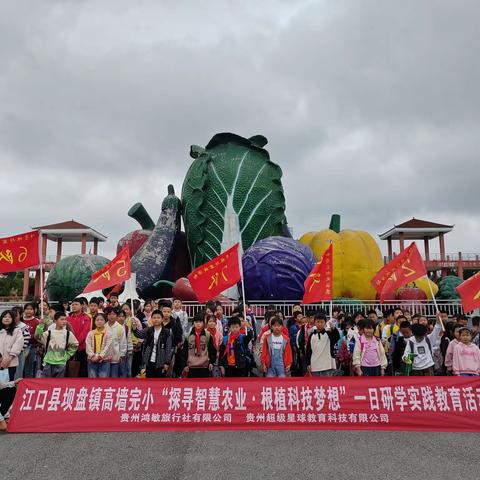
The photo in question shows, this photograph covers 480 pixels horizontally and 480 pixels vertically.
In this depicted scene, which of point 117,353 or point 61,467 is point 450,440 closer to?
point 61,467

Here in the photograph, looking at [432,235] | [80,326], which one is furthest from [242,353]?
[432,235]

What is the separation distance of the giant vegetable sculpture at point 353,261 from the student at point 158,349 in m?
13.0

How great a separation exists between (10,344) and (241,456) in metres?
3.19

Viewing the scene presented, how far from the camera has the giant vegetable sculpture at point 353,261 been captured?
18.2m

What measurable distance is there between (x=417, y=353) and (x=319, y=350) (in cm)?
135

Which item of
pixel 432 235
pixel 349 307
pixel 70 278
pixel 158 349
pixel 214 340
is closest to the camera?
pixel 158 349

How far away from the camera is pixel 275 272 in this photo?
14750mm

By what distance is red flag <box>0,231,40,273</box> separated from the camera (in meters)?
7.83

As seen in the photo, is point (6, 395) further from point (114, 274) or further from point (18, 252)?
point (114, 274)

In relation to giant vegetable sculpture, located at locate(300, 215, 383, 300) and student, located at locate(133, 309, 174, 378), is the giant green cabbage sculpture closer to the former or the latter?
giant vegetable sculpture, located at locate(300, 215, 383, 300)

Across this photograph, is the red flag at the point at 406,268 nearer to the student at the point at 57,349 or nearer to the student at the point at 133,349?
the student at the point at 133,349

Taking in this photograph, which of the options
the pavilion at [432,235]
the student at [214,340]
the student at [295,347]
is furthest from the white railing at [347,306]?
the pavilion at [432,235]

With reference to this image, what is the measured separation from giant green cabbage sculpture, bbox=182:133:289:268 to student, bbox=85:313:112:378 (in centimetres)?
1218

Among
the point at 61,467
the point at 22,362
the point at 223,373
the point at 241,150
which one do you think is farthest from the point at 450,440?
the point at 241,150
